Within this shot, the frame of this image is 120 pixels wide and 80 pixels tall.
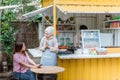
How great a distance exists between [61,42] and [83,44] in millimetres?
513

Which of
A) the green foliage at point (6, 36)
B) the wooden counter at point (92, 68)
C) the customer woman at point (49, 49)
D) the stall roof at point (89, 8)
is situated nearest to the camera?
the customer woman at point (49, 49)

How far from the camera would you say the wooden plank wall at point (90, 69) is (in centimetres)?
618

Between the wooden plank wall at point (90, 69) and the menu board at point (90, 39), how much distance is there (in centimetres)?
34

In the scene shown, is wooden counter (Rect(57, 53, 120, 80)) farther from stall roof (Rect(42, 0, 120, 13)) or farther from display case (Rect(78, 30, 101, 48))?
stall roof (Rect(42, 0, 120, 13))

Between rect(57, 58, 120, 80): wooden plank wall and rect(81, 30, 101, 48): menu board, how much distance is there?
1.10 ft

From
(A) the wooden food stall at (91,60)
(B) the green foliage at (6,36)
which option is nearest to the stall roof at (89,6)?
(A) the wooden food stall at (91,60)

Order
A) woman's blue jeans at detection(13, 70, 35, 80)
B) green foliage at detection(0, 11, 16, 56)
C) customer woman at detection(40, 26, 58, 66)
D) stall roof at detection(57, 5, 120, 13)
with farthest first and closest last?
green foliage at detection(0, 11, 16, 56) < stall roof at detection(57, 5, 120, 13) < customer woman at detection(40, 26, 58, 66) < woman's blue jeans at detection(13, 70, 35, 80)

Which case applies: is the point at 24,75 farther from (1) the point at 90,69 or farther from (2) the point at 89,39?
(2) the point at 89,39

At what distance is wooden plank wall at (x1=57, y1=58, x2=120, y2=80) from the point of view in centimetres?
618

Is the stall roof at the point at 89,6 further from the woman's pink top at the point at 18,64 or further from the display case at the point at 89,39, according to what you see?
the woman's pink top at the point at 18,64

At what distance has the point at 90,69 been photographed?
6.28 m

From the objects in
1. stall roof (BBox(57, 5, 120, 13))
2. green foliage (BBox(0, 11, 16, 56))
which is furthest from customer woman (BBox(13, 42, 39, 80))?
green foliage (BBox(0, 11, 16, 56))

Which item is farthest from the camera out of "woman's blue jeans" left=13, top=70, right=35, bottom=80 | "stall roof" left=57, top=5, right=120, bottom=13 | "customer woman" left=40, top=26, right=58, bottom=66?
"stall roof" left=57, top=5, right=120, bottom=13

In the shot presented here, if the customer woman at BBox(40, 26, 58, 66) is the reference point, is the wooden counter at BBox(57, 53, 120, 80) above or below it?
below
